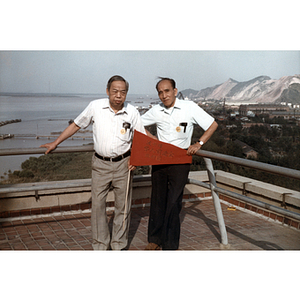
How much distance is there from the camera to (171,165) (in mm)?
3338

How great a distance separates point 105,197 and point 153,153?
608mm

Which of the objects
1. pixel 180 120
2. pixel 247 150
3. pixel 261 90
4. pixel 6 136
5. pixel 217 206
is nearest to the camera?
pixel 180 120

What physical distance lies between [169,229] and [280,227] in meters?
1.75

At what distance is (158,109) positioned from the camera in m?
3.41

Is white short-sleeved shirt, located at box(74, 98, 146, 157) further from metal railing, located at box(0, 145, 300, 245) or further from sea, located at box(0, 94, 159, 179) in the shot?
sea, located at box(0, 94, 159, 179)

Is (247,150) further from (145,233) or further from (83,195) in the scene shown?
(145,233)

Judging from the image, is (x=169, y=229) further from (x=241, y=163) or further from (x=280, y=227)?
(x=280, y=227)

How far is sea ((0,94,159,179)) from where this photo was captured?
7679 mm

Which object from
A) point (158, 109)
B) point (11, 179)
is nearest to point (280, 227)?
point (158, 109)

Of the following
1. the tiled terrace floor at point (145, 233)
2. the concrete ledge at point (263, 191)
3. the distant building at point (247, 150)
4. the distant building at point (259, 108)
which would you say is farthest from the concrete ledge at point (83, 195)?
the distant building at point (259, 108)

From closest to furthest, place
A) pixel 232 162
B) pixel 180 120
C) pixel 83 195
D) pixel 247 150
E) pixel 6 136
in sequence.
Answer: pixel 232 162, pixel 180 120, pixel 83 195, pixel 6 136, pixel 247 150

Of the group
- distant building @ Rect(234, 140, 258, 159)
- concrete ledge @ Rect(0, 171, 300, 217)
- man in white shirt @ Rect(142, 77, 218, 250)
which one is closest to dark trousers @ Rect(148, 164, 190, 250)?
man in white shirt @ Rect(142, 77, 218, 250)

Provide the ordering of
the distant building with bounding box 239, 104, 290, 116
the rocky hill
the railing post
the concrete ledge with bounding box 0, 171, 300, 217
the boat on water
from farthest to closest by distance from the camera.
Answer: the distant building with bounding box 239, 104, 290, 116 < the rocky hill < the boat on water < the concrete ledge with bounding box 0, 171, 300, 217 < the railing post

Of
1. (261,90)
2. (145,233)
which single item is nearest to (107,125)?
(145,233)
